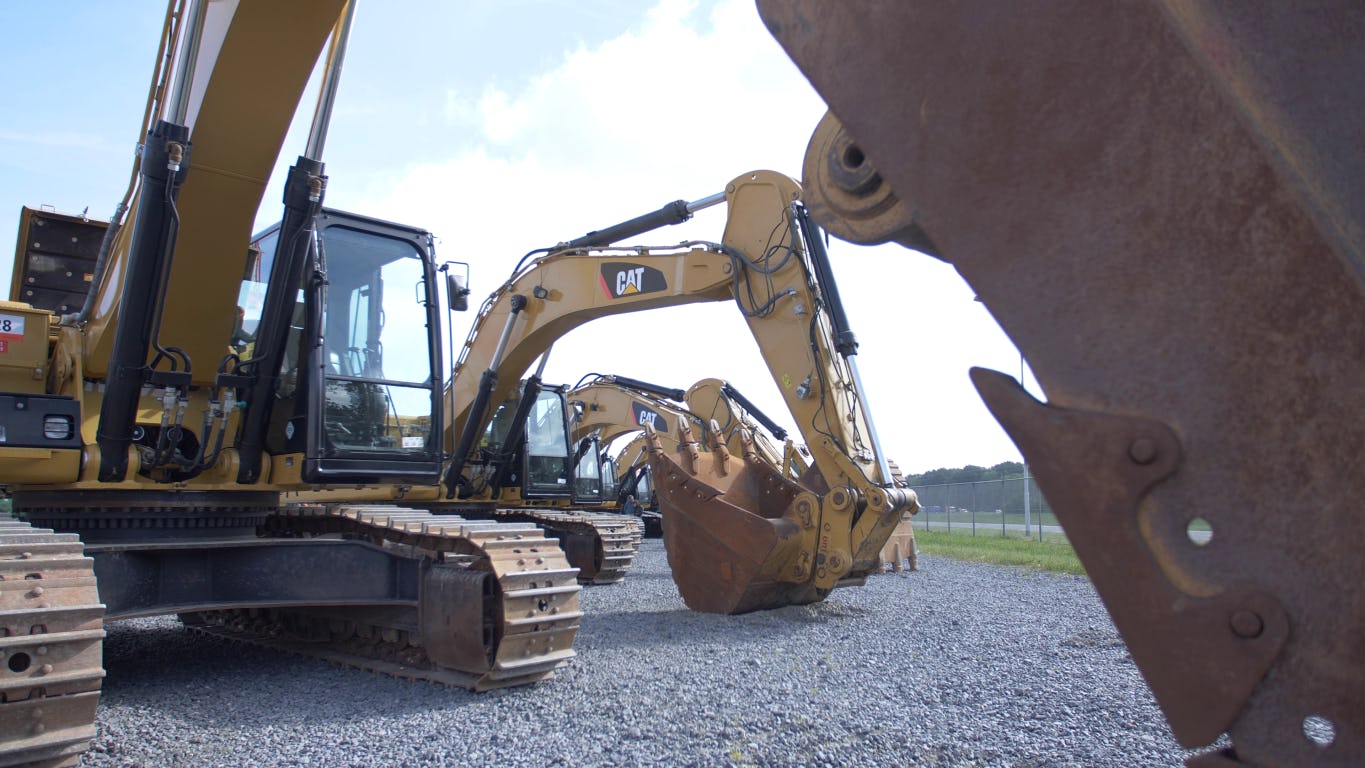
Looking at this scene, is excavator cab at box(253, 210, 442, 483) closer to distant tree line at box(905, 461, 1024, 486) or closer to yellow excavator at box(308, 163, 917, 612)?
yellow excavator at box(308, 163, 917, 612)

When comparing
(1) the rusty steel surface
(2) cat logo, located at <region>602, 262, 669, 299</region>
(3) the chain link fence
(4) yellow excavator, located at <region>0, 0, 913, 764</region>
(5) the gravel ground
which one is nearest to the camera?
(1) the rusty steel surface

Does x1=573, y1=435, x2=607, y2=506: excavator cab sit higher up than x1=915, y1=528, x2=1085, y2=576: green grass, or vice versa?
x1=573, y1=435, x2=607, y2=506: excavator cab

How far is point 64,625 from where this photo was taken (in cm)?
358

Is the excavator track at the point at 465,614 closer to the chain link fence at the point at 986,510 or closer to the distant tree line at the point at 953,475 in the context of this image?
the chain link fence at the point at 986,510

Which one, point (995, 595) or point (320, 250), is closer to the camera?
point (320, 250)

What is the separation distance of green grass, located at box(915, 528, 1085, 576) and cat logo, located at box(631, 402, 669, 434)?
208 inches

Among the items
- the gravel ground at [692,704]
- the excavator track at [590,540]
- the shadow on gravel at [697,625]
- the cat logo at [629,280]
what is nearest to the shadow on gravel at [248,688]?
the gravel ground at [692,704]

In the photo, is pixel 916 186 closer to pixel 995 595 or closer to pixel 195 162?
pixel 195 162

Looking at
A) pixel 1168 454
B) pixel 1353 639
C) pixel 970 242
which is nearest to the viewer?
pixel 1353 639

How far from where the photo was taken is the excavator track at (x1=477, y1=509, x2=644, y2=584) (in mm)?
9836

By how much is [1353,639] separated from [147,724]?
465cm

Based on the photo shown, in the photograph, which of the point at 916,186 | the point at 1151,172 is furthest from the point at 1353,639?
the point at 916,186

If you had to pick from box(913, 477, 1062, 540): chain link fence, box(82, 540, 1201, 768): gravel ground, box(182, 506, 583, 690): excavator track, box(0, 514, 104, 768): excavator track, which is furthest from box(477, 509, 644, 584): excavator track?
box(913, 477, 1062, 540): chain link fence

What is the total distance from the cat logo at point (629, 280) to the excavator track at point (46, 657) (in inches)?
223
